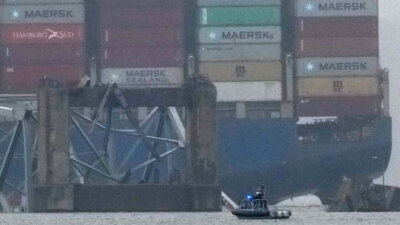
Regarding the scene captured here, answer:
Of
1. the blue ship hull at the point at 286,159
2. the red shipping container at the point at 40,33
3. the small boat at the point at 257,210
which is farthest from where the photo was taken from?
the blue ship hull at the point at 286,159

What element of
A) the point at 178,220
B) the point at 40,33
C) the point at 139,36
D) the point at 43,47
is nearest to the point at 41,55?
the point at 43,47

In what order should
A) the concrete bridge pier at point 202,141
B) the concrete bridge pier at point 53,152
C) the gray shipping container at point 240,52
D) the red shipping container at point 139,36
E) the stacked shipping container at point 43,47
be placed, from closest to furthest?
the concrete bridge pier at point 202,141 < the concrete bridge pier at point 53,152 < the red shipping container at point 139,36 < the stacked shipping container at point 43,47 < the gray shipping container at point 240,52

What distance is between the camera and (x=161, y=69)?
2566 inches

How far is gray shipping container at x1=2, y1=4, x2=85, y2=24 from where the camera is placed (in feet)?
216

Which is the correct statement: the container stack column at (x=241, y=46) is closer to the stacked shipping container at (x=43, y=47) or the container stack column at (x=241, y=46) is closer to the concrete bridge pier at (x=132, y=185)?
the stacked shipping container at (x=43, y=47)

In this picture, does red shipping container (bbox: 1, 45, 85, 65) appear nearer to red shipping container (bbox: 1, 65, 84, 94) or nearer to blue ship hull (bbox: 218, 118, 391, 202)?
red shipping container (bbox: 1, 65, 84, 94)

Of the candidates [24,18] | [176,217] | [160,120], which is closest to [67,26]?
[24,18]

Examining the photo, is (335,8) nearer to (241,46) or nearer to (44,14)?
(241,46)

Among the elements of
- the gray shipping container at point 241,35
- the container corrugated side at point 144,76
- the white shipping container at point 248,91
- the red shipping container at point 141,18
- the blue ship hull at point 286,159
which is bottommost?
the blue ship hull at point 286,159

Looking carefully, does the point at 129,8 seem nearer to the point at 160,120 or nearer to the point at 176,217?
the point at 160,120

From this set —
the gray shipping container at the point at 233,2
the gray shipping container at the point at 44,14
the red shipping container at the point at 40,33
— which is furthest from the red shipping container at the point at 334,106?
the gray shipping container at the point at 44,14

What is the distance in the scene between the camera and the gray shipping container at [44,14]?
216ft

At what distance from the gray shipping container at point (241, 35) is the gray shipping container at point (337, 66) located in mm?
1432

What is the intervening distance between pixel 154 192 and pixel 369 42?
46.9 feet
